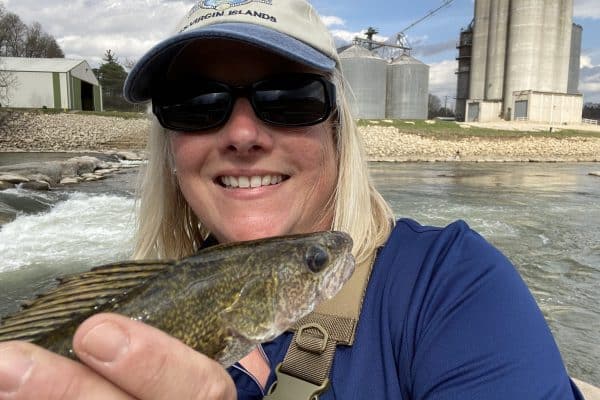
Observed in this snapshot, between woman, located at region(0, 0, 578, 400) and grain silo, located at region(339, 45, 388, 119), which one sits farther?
grain silo, located at region(339, 45, 388, 119)

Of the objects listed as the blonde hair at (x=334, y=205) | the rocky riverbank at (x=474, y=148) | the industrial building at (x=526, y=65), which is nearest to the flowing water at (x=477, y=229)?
the blonde hair at (x=334, y=205)

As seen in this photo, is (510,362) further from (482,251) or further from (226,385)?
(226,385)

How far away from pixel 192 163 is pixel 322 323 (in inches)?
40.1

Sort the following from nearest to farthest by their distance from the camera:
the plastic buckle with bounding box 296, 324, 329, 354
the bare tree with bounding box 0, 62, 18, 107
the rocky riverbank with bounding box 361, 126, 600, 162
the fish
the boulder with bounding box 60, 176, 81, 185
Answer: the fish
the plastic buckle with bounding box 296, 324, 329, 354
the boulder with bounding box 60, 176, 81, 185
the rocky riverbank with bounding box 361, 126, 600, 162
the bare tree with bounding box 0, 62, 18, 107

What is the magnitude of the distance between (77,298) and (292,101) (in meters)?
1.19

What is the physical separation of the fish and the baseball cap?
835 mm

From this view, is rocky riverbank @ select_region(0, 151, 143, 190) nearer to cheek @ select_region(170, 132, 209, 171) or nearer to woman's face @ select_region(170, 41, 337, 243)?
cheek @ select_region(170, 132, 209, 171)

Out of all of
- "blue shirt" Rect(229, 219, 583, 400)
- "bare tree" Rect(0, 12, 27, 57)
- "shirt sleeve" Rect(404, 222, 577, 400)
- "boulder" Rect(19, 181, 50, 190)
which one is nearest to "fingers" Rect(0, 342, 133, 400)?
"blue shirt" Rect(229, 219, 583, 400)

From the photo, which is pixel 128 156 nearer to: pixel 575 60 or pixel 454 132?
pixel 454 132

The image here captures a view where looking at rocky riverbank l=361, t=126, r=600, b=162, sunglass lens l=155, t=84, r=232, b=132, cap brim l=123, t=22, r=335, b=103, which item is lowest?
rocky riverbank l=361, t=126, r=600, b=162

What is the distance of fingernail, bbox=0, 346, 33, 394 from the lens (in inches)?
47.4

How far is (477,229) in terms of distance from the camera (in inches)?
512

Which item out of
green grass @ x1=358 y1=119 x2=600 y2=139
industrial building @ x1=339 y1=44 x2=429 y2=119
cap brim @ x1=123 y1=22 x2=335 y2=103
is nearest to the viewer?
cap brim @ x1=123 y1=22 x2=335 y2=103

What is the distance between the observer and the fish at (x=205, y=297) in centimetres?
157
